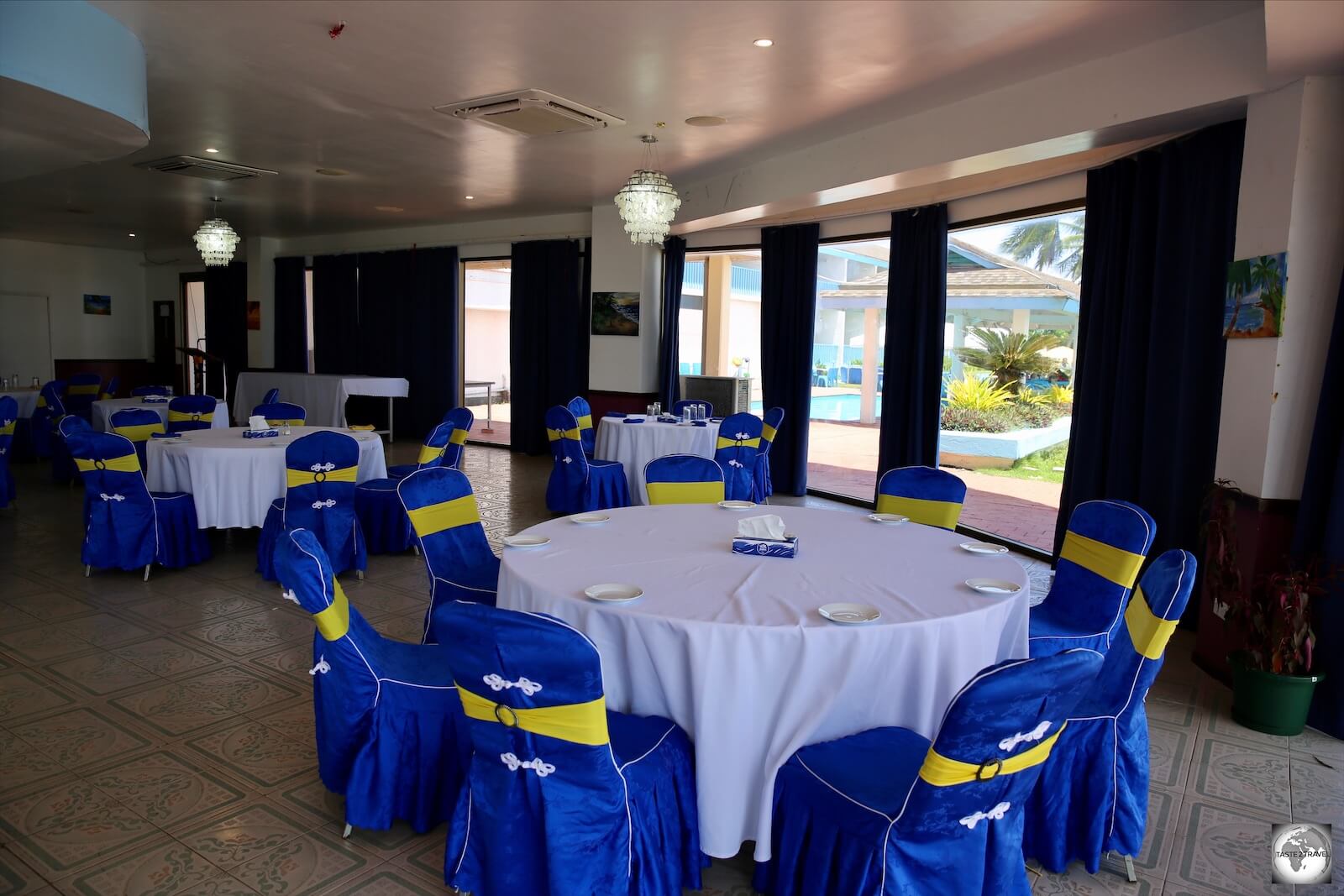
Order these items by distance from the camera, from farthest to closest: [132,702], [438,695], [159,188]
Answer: [159,188], [132,702], [438,695]

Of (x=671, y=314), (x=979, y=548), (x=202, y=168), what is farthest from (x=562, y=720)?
(x=671, y=314)

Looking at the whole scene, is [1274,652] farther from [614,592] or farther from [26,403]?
[26,403]

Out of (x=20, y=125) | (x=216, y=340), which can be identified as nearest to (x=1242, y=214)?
(x=20, y=125)

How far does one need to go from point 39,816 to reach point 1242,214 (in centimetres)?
519

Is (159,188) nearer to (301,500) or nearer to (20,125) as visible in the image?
(20,125)

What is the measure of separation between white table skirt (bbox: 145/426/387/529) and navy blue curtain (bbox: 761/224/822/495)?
4472 mm

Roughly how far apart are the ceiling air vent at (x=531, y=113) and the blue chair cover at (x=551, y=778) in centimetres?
433

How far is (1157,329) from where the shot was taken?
4.68m

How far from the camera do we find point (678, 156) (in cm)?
696

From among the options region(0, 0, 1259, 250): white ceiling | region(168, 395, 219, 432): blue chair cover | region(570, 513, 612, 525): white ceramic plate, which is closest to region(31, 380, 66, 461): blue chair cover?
region(168, 395, 219, 432): blue chair cover

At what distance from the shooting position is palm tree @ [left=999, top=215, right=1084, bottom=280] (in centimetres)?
625

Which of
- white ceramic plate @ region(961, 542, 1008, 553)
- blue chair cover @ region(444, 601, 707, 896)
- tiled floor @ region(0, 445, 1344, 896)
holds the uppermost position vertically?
white ceramic plate @ region(961, 542, 1008, 553)

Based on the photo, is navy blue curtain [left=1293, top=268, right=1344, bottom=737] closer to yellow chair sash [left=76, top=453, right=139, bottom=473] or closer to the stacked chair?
the stacked chair

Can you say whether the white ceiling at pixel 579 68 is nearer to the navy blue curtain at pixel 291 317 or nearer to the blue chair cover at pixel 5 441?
the blue chair cover at pixel 5 441
